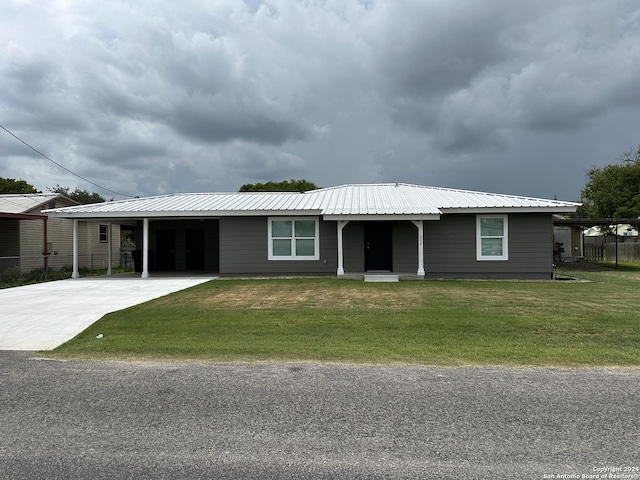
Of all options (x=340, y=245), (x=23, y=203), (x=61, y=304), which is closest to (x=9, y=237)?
(x=23, y=203)

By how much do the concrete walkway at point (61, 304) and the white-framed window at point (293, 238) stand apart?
318 cm

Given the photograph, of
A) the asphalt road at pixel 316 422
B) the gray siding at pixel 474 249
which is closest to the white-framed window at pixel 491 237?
the gray siding at pixel 474 249

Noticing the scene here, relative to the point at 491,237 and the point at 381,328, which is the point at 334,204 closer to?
the point at 491,237

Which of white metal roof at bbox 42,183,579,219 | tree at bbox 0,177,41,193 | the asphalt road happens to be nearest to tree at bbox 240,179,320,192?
tree at bbox 0,177,41,193

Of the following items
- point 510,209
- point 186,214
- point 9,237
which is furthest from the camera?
point 9,237

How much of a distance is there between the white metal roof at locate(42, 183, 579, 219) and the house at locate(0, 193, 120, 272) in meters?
3.52

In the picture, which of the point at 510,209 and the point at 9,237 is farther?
the point at 9,237

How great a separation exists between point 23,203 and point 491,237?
23007 millimetres

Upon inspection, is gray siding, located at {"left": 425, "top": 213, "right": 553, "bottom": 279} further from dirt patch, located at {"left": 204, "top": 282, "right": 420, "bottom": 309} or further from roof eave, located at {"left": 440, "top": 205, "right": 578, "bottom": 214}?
dirt patch, located at {"left": 204, "top": 282, "right": 420, "bottom": 309}

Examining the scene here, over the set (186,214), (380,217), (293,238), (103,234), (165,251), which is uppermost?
(186,214)

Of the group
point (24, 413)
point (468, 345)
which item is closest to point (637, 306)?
point (468, 345)

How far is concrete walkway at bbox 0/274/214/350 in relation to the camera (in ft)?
25.6

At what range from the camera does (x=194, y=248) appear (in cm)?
2170

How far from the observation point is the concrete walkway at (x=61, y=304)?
7805mm
